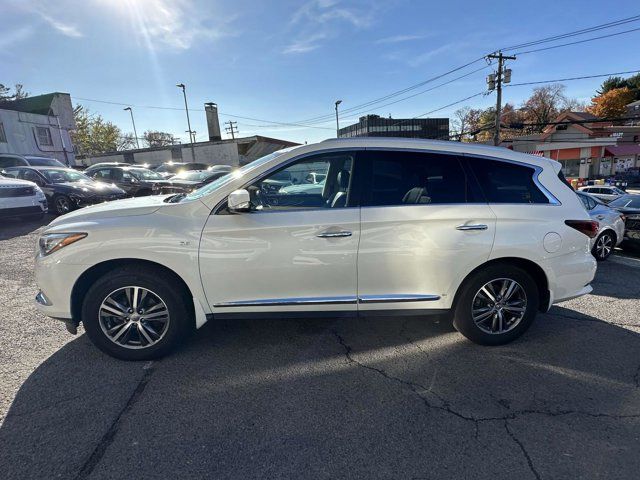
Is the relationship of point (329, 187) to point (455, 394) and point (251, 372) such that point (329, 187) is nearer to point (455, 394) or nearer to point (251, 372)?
point (251, 372)

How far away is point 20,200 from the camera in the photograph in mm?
8398

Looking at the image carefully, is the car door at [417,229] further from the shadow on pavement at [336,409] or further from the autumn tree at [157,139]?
the autumn tree at [157,139]

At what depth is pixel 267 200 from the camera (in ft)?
10.9

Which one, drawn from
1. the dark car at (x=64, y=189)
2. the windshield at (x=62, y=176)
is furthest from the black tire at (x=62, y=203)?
the windshield at (x=62, y=176)

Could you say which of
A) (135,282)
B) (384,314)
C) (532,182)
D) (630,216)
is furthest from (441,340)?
(630,216)

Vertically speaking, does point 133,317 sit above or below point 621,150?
below

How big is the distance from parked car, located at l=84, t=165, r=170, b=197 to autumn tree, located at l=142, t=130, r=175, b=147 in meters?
68.7

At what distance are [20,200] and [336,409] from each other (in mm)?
9718

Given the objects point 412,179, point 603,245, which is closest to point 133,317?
point 412,179

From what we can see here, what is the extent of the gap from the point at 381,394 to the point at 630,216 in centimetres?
786

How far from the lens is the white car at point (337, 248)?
111 inches

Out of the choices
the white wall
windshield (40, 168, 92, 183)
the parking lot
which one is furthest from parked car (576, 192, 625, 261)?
the white wall

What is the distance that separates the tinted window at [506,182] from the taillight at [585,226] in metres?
0.29

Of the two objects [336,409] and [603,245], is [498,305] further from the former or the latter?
[603,245]
